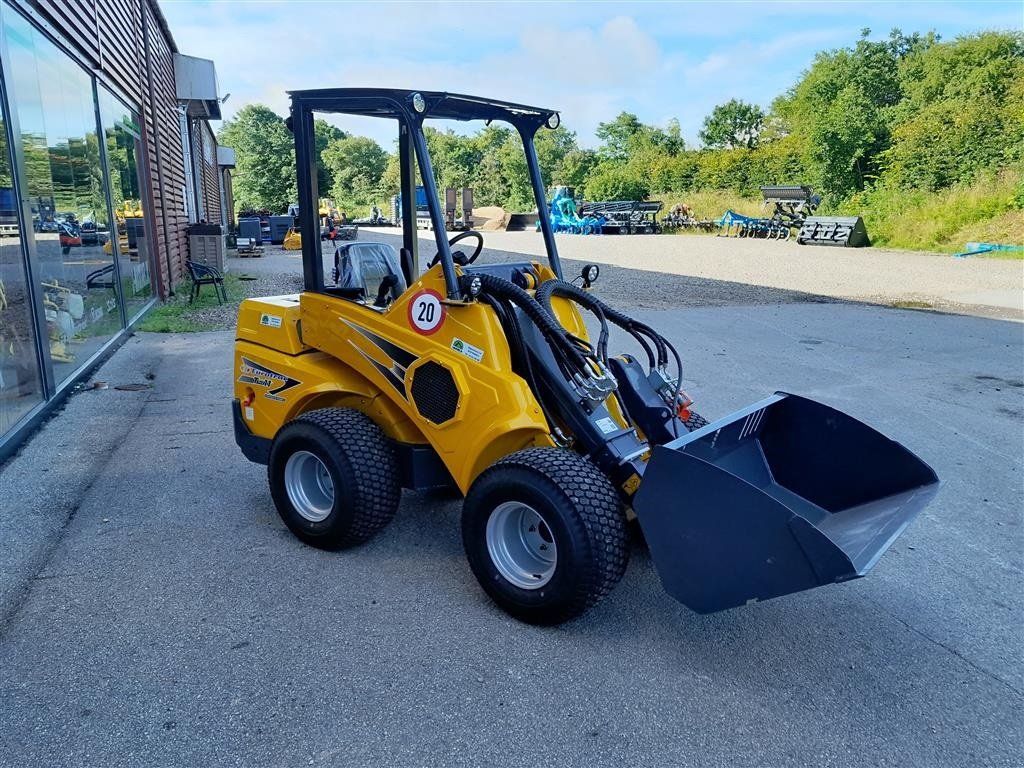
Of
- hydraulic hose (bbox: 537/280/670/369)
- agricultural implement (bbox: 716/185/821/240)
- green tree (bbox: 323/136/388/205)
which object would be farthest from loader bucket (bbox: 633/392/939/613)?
green tree (bbox: 323/136/388/205)

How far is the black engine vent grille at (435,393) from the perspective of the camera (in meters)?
3.33

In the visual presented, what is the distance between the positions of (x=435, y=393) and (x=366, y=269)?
125cm

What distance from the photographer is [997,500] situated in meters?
4.55

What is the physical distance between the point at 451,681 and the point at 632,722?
0.66 meters

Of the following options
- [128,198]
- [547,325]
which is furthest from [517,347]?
[128,198]

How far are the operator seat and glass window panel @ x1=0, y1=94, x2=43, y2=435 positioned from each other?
271 centimetres

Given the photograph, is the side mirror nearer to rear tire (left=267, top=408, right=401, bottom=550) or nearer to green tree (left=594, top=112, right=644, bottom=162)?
rear tire (left=267, top=408, right=401, bottom=550)

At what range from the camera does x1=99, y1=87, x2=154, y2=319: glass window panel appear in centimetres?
930

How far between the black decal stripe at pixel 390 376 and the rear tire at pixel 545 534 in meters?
0.68

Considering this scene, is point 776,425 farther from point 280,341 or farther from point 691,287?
point 691,287

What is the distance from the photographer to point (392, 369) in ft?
11.8

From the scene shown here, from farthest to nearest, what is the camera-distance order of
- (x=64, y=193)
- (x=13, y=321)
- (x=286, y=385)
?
(x=64, y=193)
(x=13, y=321)
(x=286, y=385)

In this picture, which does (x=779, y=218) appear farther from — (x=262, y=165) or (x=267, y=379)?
(x=262, y=165)

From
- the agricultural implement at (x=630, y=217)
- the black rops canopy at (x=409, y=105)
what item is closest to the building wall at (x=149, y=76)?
the black rops canopy at (x=409, y=105)
